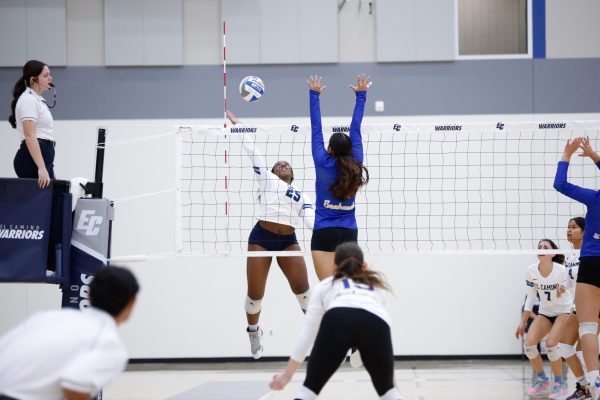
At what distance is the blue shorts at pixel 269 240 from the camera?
7613 mm

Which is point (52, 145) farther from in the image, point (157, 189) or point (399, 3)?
point (399, 3)

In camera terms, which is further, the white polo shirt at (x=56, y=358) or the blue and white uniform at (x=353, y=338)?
the blue and white uniform at (x=353, y=338)

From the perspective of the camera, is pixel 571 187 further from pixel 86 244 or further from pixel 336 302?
pixel 86 244

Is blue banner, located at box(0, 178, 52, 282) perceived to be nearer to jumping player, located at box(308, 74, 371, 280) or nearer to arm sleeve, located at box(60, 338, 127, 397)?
jumping player, located at box(308, 74, 371, 280)

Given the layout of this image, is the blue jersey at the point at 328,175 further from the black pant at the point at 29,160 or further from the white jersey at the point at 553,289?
the white jersey at the point at 553,289

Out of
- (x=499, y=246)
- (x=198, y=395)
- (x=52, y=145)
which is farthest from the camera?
(x=499, y=246)

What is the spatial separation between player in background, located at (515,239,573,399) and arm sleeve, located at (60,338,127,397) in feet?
20.9

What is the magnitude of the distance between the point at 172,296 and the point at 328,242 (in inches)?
228

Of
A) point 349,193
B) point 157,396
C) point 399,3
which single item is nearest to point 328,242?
point 349,193

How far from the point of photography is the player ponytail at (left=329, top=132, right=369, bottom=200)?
6.15 meters

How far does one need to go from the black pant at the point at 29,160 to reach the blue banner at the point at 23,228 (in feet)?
0.73

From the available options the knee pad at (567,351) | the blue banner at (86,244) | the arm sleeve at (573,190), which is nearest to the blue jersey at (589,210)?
the arm sleeve at (573,190)

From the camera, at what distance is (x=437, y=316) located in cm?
1148

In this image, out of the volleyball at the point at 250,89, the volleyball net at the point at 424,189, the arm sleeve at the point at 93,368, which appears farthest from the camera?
the volleyball net at the point at 424,189
